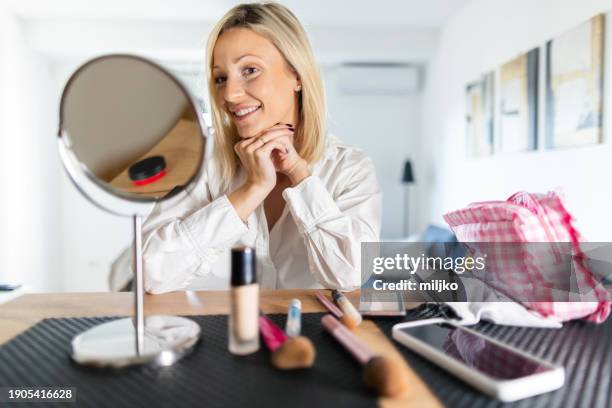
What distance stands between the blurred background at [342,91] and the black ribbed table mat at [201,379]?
172 centimetres

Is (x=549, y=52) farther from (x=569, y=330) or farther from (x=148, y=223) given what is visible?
(x=148, y=223)

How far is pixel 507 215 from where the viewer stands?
23.2 inches

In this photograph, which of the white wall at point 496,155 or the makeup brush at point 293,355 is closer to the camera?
the makeup brush at point 293,355

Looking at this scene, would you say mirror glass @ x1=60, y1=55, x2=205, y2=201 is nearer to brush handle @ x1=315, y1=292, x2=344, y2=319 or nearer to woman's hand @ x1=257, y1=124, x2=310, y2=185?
brush handle @ x1=315, y1=292, x2=344, y2=319

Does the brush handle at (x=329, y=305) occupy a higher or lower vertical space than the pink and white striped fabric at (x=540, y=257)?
lower

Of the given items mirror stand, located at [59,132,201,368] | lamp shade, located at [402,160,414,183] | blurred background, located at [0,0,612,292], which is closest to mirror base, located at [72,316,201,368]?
Answer: mirror stand, located at [59,132,201,368]

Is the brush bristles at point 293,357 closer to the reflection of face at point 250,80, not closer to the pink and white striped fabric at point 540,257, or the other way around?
the pink and white striped fabric at point 540,257

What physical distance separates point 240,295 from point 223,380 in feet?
0.26

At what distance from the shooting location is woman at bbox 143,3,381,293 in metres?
0.80

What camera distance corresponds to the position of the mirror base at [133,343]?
0.44 metres

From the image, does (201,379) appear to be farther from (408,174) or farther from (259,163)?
(408,174)

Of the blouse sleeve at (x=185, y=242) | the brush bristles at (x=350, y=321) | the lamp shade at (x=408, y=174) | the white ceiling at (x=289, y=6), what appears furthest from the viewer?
the lamp shade at (x=408, y=174)

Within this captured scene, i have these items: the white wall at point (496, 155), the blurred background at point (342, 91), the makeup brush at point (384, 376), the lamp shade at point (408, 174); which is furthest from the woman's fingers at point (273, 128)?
the lamp shade at point (408, 174)

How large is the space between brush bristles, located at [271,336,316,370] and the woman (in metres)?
0.35
